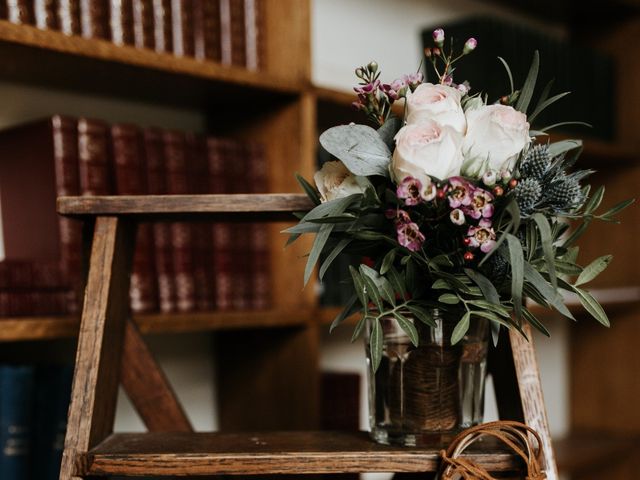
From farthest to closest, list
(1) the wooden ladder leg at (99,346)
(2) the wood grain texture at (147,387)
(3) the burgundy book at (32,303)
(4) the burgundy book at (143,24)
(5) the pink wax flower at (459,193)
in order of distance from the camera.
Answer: (4) the burgundy book at (143,24)
(3) the burgundy book at (32,303)
(2) the wood grain texture at (147,387)
(1) the wooden ladder leg at (99,346)
(5) the pink wax flower at (459,193)

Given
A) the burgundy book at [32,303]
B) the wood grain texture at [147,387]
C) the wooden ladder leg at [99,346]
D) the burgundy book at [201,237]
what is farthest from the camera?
the burgundy book at [201,237]

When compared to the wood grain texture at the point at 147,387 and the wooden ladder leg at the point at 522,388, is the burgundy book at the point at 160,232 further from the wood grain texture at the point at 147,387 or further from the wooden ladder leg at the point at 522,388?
the wooden ladder leg at the point at 522,388

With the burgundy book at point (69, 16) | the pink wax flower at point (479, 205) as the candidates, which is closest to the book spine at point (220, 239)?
the burgundy book at point (69, 16)

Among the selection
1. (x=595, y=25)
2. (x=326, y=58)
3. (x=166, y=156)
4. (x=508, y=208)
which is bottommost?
(x=508, y=208)

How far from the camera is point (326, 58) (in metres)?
1.99

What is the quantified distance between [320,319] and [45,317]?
501 millimetres

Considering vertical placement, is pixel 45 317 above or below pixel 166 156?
below

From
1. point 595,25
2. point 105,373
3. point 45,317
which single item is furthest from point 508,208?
point 595,25

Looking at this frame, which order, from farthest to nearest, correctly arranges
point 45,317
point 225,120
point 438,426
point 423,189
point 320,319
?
point 225,120 → point 320,319 → point 45,317 → point 438,426 → point 423,189

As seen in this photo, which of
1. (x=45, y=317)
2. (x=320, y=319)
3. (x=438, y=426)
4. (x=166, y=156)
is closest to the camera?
(x=438, y=426)

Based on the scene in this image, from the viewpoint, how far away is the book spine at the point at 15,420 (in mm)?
1312

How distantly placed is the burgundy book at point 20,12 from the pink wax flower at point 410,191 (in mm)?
716

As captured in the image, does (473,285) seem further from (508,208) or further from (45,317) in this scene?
(45,317)

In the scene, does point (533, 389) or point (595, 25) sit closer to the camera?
point (533, 389)
